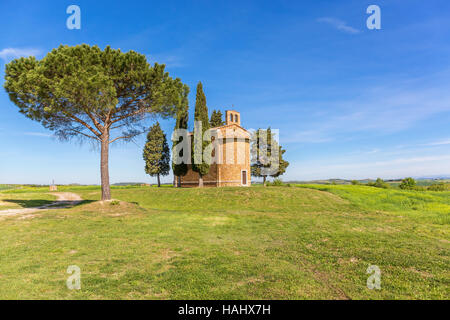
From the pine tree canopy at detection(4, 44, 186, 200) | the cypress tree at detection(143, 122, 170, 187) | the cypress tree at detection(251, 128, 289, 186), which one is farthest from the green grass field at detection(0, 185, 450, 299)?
the cypress tree at detection(143, 122, 170, 187)

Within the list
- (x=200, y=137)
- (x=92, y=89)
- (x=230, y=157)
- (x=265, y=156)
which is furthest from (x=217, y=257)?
(x=265, y=156)

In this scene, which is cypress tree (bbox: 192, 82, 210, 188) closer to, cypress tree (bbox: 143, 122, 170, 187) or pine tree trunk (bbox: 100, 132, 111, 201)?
pine tree trunk (bbox: 100, 132, 111, 201)

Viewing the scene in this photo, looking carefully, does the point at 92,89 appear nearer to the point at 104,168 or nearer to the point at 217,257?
the point at 104,168

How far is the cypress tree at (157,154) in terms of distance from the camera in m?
49.9

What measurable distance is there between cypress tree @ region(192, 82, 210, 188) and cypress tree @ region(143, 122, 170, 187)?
17.0m

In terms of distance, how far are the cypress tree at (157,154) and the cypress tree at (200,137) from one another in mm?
17047

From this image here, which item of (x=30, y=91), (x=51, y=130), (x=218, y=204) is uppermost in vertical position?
(x=30, y=91)

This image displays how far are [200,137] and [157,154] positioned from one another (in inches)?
741

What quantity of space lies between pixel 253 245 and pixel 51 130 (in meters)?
20.4
